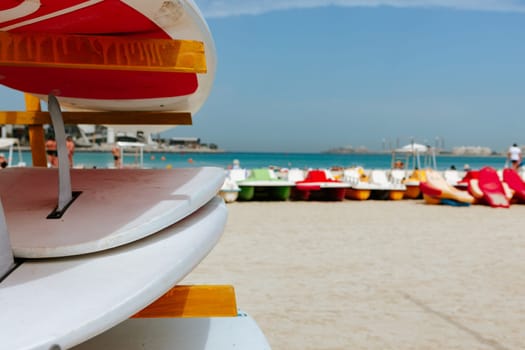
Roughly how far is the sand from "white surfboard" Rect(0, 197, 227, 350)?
1.92 meters

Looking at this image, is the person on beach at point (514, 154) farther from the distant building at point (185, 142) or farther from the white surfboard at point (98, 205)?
the distant building at point (185, 142)

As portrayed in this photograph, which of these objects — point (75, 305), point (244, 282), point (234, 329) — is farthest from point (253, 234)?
point (75, 305)

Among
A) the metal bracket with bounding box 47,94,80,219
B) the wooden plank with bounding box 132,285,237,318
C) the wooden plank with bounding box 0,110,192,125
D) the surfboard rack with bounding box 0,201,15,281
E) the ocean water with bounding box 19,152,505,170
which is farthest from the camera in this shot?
the ocean water with bounding box 19,152,505,170

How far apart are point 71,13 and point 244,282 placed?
354cm

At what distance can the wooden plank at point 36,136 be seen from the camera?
3.17 m

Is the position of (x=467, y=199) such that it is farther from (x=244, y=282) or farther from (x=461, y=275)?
(x=244, y=282)

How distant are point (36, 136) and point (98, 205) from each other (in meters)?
1.77

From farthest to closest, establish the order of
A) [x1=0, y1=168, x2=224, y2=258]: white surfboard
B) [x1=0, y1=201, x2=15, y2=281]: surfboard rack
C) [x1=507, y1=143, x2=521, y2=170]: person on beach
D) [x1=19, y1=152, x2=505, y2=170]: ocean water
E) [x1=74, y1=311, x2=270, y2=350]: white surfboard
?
[x1=19, y1=152, x2=505, y2=170]: ocean water, [x1=507, y1=143, x2=521, y2=170]: person on beach, [x1=74, y1=311, x2=270, y2=350]: white surfboard, [x1=0, y1=168, x2=224, y2=258]: white surfboard, [x1=0, y1=201, x2=15, y2=281]: surfboard rack

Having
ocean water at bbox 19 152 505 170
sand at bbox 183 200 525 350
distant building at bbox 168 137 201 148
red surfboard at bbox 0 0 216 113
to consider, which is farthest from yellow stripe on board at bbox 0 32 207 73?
distant building at bbox 168 137 201 148

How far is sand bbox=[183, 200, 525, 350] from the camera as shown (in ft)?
11.3

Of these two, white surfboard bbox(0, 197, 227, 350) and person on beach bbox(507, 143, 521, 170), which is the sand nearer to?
white surfboard bbox(0, 197, 227, 350)

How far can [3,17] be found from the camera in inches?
59.6

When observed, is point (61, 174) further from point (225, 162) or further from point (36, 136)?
point (225, 162)

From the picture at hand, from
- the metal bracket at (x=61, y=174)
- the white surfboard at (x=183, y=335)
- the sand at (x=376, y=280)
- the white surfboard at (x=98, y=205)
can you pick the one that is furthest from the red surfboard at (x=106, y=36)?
the sand at (x=376, y=280)
